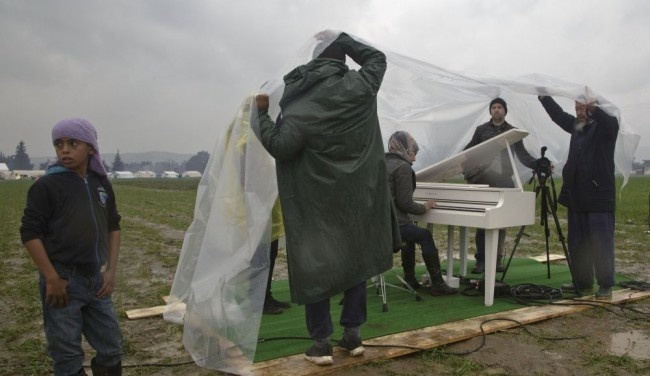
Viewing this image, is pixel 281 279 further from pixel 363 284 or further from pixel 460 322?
pixel 363 284

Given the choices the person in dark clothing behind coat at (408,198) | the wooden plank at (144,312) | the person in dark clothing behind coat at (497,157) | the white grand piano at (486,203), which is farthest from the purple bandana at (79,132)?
the person in dark clothing behind coat at (497,157)

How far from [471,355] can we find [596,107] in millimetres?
2404

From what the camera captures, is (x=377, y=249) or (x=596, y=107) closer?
(x=377, y=249)

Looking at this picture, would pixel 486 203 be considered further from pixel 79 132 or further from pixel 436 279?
pixel 79 132

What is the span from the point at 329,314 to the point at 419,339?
0.76m

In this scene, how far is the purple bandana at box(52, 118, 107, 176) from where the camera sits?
2484 millimetres

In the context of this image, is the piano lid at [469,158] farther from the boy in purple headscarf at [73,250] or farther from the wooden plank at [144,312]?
the boy in purple headscarf at [73,250]

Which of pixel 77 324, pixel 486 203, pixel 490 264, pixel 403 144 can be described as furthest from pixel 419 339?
pixel 77 324

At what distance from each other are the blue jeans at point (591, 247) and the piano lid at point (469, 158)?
0.95 m

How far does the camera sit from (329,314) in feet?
10.6

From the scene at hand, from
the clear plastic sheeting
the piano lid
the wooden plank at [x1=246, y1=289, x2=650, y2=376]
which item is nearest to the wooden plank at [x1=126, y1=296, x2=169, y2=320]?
the clear plastic sheeting

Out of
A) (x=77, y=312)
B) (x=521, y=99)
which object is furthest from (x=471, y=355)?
(x=521, y=99)

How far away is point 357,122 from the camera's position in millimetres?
3082

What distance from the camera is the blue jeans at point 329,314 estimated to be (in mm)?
3168
